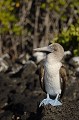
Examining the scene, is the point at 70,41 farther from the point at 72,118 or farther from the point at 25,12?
the point at 72,118

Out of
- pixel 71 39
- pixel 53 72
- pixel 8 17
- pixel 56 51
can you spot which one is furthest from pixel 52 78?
pixel 8 17

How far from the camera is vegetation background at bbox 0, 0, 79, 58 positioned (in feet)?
57.7

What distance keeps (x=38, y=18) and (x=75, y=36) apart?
2817mm

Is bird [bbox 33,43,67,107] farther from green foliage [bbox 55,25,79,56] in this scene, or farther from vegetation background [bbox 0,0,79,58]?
vegetation background [bbox 0,0,79,58]

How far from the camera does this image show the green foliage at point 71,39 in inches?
624

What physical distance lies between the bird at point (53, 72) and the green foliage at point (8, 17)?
817 cm

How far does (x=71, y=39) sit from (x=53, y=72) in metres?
7.05

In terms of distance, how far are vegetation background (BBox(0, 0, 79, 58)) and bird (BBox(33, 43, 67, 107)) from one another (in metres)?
7.72

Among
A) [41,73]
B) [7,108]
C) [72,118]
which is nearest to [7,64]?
[7,108]

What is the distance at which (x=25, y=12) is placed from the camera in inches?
Result: 725

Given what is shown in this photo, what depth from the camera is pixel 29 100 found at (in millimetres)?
12414

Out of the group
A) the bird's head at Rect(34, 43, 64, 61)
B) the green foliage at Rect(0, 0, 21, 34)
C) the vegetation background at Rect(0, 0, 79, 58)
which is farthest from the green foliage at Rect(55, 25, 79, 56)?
the bird's head at Rect(34, 43, 64, 61)

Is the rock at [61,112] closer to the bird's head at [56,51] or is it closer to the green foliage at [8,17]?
the bird's head at [56,51]

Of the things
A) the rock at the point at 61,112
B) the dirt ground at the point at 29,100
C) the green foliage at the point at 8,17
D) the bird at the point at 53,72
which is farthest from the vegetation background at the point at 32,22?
the rock at the point at 61,112
